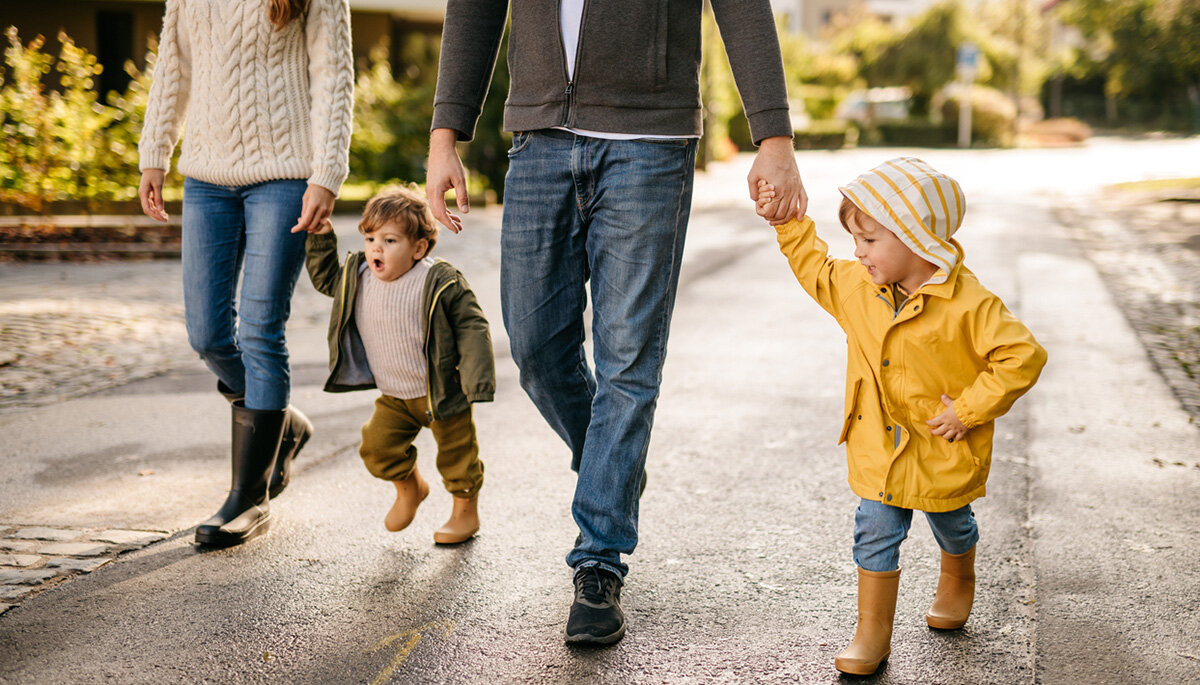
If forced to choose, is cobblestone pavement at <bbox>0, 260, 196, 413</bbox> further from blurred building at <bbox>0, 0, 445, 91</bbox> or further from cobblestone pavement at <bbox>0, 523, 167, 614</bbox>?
blurred building at <bbox>0, 0, 445, 91</bbox>

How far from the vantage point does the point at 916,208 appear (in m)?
2.78

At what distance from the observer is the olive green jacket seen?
355 centimetres

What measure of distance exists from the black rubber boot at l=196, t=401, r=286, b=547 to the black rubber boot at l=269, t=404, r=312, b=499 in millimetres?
113

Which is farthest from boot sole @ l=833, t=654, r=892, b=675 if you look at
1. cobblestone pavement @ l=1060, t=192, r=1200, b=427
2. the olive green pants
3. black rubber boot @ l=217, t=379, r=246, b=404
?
cobblestone pavement @ l=1060, t=192, r=1200, b=427

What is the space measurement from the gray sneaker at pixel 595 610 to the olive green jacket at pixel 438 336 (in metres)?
0.71

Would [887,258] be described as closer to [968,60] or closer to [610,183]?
[610,183]

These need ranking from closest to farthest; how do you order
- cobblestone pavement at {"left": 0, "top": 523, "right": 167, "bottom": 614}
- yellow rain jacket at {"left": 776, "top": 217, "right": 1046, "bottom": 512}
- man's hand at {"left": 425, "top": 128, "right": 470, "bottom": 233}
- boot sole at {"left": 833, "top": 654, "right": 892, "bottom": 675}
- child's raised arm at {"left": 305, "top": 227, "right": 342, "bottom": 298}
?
yellow rain jacket at {"left": 776, "top": 217, "right": 1046, "bottom": 512} → boot sole at {"left": 833, "top": 654, "right": 892, "bottom": 675} → man's hand at {"left": 425, "top": 128, "right": 470, "bottom": 233} → cobblestone pavement at {"left": 0, "top": 523, "right": 167, "bottom": 614} → child's raised arm at {"left": 305, "top": 227, "right": 342, "bottom": 298}

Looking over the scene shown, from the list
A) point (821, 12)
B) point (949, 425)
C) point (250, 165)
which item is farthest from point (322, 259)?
point (821, 12)

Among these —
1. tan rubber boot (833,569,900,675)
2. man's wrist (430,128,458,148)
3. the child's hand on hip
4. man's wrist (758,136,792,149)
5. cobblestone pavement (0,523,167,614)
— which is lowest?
cobblestone pavement (0,523,167,614)

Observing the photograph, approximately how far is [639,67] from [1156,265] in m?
9.79

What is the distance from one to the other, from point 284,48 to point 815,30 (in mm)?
76648

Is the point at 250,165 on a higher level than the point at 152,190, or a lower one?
higher

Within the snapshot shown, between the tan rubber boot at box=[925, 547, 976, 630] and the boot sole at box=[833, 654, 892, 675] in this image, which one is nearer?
the boot sole at box=[833, 654, 892, 675]

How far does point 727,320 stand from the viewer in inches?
→ 327
